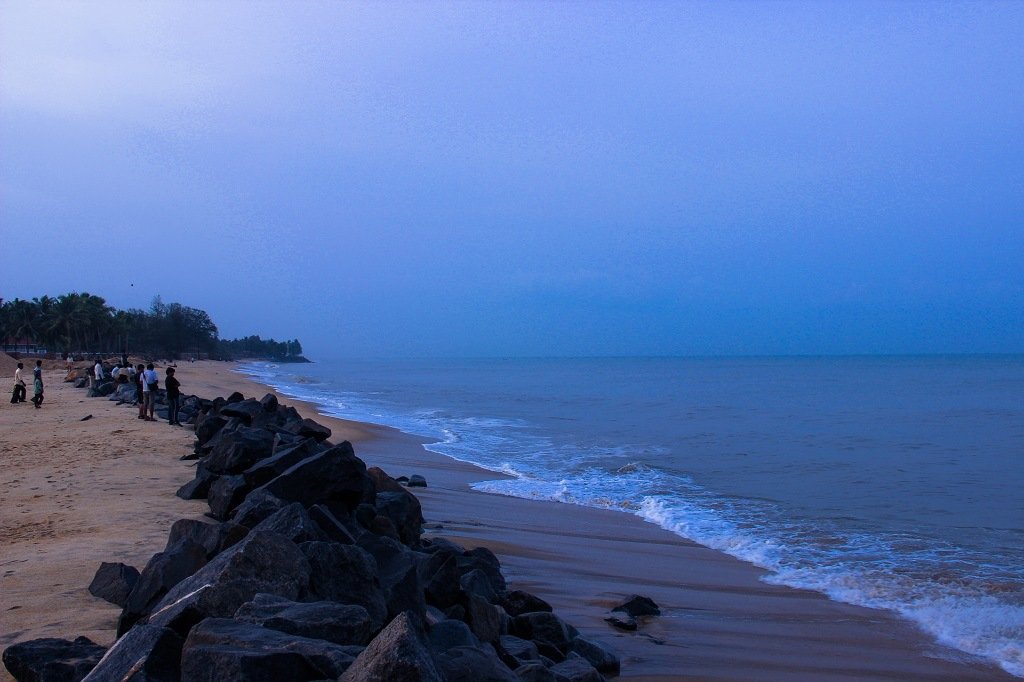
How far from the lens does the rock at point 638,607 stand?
22.8 feet

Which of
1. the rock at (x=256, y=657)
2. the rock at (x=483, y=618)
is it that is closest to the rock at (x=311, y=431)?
the rock at (x=483, y=618)

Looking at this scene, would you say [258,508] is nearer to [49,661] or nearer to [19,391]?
[49,661]

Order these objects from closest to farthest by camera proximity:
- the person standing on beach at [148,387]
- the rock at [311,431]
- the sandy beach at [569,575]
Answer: the sandy beach at [569,575]
the rock at [311,431]
the person standing on beach at [148,387]

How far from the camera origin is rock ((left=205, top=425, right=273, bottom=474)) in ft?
30.9

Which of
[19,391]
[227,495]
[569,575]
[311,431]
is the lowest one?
[569,575]

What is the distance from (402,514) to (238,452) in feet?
8.43

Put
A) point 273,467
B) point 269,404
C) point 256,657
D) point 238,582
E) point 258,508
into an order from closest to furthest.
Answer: point 256,657 → point 238,582 → point 258,508 → point 273,467 → point 269,404

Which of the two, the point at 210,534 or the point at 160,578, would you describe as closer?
the point at 160,578

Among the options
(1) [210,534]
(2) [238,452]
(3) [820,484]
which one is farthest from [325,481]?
(3) [820,484]

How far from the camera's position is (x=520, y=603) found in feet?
20.7

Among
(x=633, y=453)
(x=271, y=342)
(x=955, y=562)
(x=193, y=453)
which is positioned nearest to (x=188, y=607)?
(x=955, y=562)

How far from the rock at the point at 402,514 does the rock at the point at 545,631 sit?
2205mm

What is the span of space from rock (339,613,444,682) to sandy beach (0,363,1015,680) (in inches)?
101

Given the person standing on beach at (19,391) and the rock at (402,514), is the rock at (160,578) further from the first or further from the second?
the person standing on beach at (19,391)
